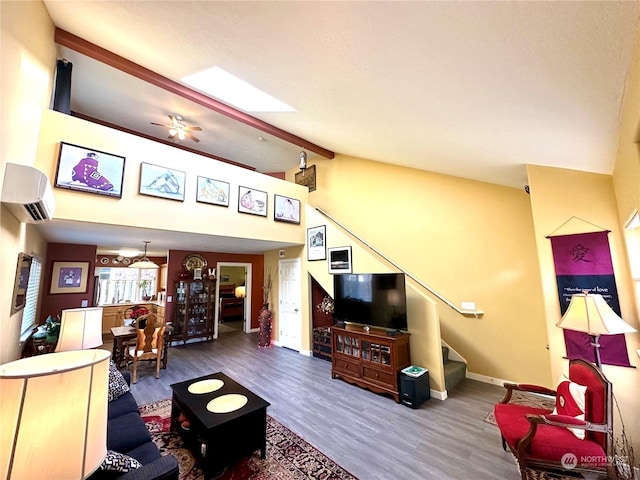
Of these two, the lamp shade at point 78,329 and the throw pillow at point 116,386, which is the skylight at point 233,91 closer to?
the lamp shade at point 78,329

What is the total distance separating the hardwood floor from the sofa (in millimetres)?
1101

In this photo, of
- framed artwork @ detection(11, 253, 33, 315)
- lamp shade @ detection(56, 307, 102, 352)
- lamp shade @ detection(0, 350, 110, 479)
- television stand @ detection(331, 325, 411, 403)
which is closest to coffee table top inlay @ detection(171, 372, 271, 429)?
lamp shade @ detection(56, 307, 102, 352)

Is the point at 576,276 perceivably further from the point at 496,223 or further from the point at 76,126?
the point at 76,126

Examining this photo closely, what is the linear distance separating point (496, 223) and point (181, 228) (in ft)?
16.7

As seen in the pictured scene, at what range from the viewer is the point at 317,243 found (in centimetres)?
581

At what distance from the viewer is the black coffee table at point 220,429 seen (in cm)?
228

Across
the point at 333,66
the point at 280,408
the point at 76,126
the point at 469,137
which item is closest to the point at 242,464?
the point at 280,408

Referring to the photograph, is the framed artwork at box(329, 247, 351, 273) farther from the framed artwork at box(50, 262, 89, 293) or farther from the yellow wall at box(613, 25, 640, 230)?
the framed artwork at box(50, 262, 89, 293)

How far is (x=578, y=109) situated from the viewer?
5.87 feet

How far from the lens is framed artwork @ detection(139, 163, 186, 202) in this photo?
12.5ft

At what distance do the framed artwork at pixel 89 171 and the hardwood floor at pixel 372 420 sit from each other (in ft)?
9.85

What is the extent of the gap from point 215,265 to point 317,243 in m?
3.66

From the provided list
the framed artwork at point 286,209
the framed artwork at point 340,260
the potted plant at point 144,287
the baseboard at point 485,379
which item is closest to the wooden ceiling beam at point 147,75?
the framed artwork at point 286,209

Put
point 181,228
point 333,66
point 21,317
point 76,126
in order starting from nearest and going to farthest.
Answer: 1. point 333,66
2. point 21,317
3. point 76,126
4. point 181,228
